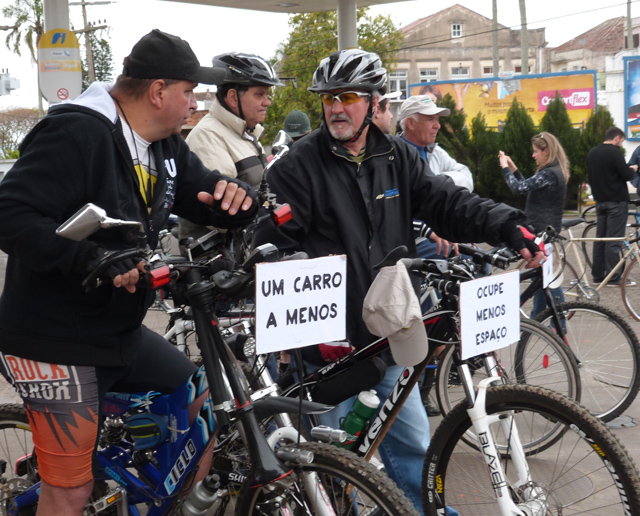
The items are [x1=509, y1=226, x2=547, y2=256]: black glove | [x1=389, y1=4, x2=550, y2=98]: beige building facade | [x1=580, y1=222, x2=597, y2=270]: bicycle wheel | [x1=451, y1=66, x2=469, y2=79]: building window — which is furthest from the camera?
[x1=451, y1=66, x2=469, y2=79]: building window

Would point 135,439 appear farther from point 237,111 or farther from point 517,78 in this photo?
point 517,78

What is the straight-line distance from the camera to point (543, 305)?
564 centimetres

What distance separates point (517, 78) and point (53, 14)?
83.6ft

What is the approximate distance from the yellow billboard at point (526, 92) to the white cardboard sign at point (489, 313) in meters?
28.0

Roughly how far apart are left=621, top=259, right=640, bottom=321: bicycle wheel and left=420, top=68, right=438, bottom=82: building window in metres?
55.9

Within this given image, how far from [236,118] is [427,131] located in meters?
1.85

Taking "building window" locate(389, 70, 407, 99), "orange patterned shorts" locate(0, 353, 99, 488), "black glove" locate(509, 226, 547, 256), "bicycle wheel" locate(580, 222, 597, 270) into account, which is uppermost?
"building window" locate(389, 70, 407, 99)

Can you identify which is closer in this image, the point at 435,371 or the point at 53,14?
the point at 435,371

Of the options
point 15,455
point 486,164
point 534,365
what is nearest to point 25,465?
point 15,455

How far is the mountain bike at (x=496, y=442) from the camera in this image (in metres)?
2.80

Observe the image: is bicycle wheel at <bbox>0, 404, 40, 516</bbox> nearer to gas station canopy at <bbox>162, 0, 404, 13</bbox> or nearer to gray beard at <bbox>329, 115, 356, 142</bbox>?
gray beard at <bbox>329, 115, 356, 142</bbox>

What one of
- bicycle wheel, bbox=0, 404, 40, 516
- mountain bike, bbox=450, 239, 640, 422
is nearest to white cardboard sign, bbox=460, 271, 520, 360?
bicycle wheel, bbox=0, 404, 40, 516

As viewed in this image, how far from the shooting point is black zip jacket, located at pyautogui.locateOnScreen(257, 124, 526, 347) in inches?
128

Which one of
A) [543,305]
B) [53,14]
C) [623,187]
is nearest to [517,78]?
[623,187]
